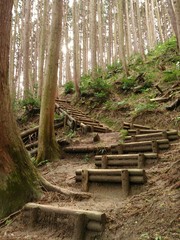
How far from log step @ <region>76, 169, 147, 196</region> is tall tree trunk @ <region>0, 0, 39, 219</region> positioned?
3.31 ft

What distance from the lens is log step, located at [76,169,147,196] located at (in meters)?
4.45

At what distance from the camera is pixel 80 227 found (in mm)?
3449

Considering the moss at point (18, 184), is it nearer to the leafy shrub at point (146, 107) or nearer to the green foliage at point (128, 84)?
the leafy shrub at point (146, 107)

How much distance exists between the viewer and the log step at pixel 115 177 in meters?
4.45

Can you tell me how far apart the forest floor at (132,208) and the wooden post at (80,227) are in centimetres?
10

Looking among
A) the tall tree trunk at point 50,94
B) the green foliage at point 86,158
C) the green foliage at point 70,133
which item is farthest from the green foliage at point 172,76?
the green foliage at point 86,158

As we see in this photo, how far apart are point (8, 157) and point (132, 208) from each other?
241 centimetres

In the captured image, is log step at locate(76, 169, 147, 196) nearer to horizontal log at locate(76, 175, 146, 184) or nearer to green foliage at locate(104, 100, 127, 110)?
horizontal log at locate(76, 175, 146, 184)

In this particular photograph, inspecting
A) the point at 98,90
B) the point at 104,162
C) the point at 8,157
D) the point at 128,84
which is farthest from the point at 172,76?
the point at 8,157

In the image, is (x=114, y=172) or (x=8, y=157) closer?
(x=8, y=157)

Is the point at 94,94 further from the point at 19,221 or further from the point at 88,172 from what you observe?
the point at 19,221

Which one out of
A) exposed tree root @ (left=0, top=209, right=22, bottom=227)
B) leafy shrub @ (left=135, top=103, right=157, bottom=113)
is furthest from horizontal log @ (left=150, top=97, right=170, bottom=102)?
exposed tree root @ (left=0, top=209, right=22, bottom=227)

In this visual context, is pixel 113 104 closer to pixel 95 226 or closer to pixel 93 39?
pixel 93 39

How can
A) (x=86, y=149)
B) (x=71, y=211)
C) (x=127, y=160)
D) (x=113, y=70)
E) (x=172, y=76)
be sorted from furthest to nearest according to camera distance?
1. (x=113, y=70)
2. (x=172, y=76)
3. (x=86, y=149)
4. (x=127, y=160)
5. (x=71, y=211)
